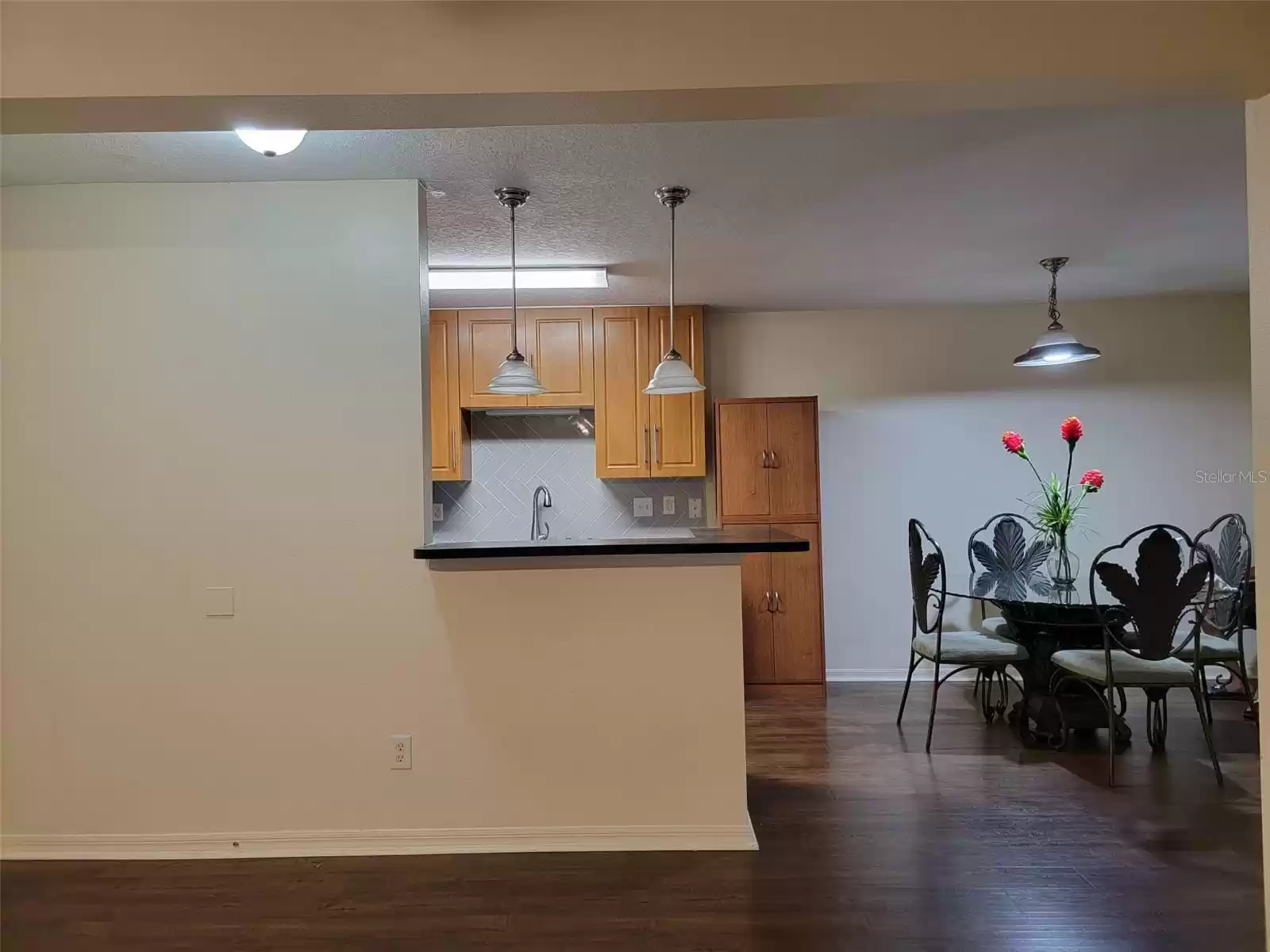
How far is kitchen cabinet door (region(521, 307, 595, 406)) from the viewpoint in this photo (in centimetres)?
449

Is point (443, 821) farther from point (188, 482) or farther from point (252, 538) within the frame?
point (188, 482)

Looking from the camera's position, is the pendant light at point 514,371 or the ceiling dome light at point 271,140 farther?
the pendant light at point 514,371

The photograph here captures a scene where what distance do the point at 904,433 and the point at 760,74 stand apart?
353 centimetres

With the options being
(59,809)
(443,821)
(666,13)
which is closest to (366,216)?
(666,13)

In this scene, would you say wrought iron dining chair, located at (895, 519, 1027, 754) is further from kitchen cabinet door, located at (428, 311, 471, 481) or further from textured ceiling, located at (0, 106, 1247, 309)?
kitchen cabinet door, located at (428, 311, 471, 481)

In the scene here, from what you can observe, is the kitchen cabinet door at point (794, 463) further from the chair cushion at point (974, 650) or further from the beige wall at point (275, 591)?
the beige wall at point (275, 591)

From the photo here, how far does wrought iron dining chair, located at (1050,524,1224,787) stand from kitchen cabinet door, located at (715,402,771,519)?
1.74m

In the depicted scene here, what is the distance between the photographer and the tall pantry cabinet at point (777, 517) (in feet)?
14.4

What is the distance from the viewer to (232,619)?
2549 mm

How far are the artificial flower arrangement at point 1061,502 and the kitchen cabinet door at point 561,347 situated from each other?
7.70 feet

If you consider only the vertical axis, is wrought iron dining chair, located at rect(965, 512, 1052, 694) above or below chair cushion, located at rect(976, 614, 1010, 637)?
above

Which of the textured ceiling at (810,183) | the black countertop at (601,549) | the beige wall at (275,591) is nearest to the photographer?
the textured ceiling at (810,183)

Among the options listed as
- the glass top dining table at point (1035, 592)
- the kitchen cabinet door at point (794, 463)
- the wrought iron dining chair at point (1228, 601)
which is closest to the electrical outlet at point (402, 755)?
the glass top dining table at point (1035, 592)

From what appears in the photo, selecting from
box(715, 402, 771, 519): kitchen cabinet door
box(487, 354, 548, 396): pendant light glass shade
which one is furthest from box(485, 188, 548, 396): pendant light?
box(715, 402, 771, 519): kitchen cabinet door
